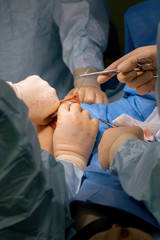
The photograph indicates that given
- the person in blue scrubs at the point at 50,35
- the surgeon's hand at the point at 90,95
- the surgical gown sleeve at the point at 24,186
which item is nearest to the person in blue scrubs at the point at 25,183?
the surgical gown sleeve at the point at 24,186

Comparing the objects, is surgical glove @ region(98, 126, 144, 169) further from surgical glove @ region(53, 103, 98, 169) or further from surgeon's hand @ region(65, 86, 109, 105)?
surgeon's hand @ region(65, 86, 109, 105)

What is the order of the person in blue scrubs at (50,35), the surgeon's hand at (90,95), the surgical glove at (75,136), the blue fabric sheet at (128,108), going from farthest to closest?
the person in blue scrubs at (50,35)
the surgeon's hand at (90,95)
the blue fabric sheet at (128,108)
the surgical glove at (75,136)

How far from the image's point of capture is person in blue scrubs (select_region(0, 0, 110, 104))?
2.10m

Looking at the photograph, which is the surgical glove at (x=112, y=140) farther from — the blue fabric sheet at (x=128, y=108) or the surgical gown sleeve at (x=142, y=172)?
the blue fabric sheet at (x=128, y=108)

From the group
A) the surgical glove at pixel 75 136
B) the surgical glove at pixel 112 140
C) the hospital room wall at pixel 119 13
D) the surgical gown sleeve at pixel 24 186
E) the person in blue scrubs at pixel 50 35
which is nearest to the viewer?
the surgical gown sleeve at pixel 24 186

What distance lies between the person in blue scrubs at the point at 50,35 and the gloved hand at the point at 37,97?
0.52 meters

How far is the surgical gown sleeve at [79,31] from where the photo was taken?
2.10m

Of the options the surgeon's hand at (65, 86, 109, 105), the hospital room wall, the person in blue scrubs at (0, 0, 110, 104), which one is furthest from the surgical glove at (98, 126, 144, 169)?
the hospital room wall

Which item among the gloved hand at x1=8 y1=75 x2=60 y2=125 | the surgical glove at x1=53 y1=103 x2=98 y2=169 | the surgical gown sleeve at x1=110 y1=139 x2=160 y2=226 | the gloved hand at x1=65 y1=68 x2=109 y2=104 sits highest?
the surgical gown sleeve at x1=110 y1=139 x2=160 y2=226

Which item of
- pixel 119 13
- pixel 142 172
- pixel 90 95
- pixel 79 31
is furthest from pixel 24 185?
pixel 119 13

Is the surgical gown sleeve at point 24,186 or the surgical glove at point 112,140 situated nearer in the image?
the surgical gown sleeve at point 24,186

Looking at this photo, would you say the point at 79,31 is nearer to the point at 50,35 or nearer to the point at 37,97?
the point at 50,35

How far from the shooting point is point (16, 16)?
6.90ft

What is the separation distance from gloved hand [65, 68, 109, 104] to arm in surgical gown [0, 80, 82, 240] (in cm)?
110
